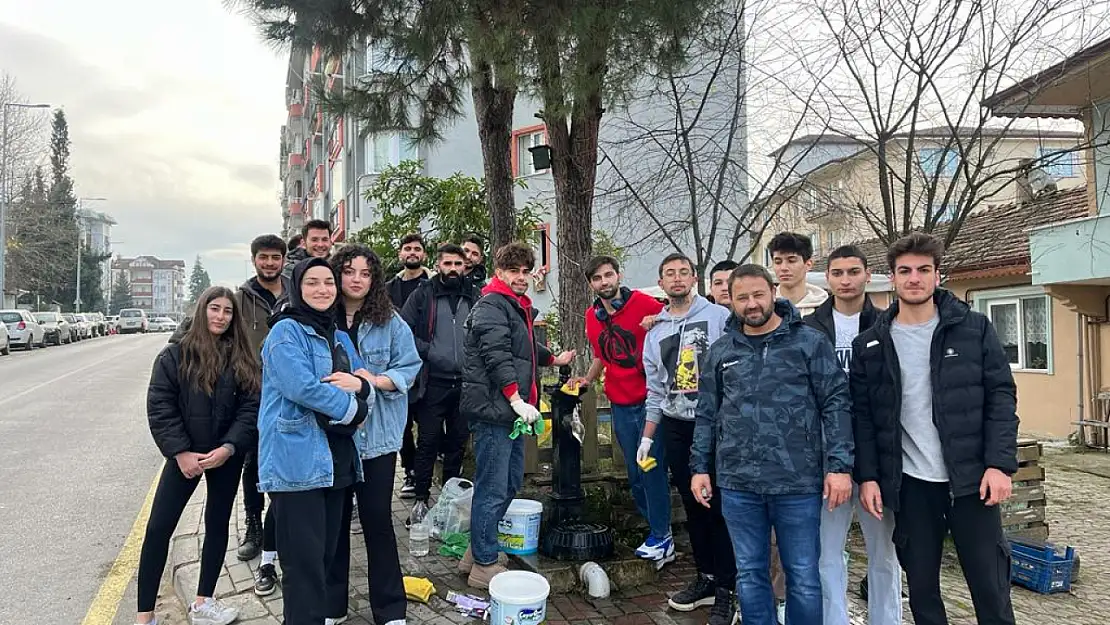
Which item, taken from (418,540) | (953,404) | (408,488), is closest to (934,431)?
(953,404)

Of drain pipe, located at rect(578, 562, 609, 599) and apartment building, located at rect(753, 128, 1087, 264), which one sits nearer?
drain pipe, located at rect(578, 562, 609, 599)

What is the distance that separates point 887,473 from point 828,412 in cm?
39

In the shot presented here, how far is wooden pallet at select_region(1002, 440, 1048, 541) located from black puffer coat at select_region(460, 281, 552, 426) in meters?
4.15

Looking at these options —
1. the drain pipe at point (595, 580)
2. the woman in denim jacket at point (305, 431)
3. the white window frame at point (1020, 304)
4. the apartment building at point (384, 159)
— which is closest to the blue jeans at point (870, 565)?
the drain pipe at point (595, 580)

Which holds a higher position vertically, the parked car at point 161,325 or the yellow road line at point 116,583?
the parked car at point 161,325

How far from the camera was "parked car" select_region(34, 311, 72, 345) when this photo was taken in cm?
3206

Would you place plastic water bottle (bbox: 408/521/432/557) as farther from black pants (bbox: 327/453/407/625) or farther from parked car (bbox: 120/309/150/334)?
parked car (bbox: 120/309/150/334)

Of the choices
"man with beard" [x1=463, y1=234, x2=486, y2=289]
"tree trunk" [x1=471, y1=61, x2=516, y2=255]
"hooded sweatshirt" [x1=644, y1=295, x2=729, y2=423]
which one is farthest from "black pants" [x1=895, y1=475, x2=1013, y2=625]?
"tree trunk" [x1=471, y1=61, x2=516, y2=255]

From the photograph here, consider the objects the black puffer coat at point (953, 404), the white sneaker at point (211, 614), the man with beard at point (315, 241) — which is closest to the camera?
the black puffer coat at point (953, 404)

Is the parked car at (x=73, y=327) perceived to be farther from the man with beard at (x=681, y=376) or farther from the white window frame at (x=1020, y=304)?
the man with beard at (x=681, y=376)

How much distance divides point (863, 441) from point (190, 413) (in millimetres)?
3483

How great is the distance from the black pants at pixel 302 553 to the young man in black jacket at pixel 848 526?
2450 mm

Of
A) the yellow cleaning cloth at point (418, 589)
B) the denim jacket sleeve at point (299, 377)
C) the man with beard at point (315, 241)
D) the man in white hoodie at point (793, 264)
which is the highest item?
the man with beard at point (315, 241)

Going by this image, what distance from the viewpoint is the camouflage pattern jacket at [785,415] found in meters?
3.34
